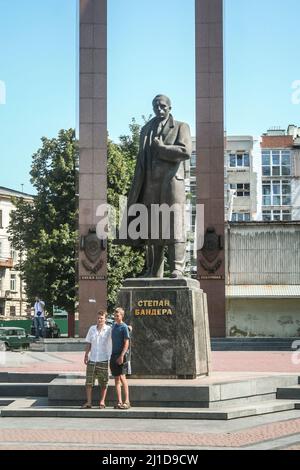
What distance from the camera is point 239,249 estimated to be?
4544cm

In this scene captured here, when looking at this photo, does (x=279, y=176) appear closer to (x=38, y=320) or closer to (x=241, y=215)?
(x=241, y=215)

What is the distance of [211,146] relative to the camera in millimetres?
39500

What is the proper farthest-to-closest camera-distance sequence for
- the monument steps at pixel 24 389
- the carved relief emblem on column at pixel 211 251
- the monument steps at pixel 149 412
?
1. the carved relief emblem on column at pixel 211 251
2. the monument steps at pixel 24 389
3. the monument steps at pixel 149 412

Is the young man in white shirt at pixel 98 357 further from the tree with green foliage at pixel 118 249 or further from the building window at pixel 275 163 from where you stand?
the building window at pixel 275 163

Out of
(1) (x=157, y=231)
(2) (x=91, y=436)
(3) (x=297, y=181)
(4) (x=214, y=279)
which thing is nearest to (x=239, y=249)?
(4) (x=214, y=279)

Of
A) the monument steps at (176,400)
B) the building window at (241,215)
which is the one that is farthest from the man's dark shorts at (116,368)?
the building window at (241,215)

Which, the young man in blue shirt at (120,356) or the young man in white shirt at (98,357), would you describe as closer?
the young man in blue shirt at (120,356)

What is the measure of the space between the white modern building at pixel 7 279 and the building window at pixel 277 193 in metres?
23.8

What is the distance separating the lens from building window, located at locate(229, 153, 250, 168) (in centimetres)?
8619

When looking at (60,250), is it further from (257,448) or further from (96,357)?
(257,448)

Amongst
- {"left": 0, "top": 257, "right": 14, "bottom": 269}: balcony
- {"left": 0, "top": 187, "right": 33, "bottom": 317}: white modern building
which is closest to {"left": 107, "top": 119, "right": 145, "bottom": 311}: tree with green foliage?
{"left": 0, "top": 187, "right": 33, "bottom": 317}: white modern building

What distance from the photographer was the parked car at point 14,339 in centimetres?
3731

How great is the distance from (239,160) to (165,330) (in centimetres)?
7230

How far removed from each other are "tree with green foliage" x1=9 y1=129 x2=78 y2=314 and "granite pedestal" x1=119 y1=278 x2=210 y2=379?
3182 centimetres
